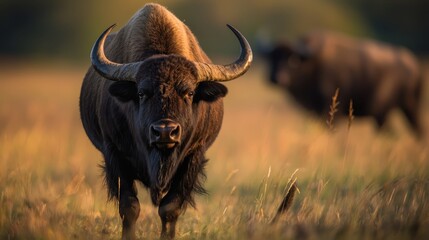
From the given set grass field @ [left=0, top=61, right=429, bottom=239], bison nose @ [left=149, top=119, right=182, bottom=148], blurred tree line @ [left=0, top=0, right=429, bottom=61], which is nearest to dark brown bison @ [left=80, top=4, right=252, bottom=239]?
bison nose @ [left=149, top=119, right=182, bottom=148]

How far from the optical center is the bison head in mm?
5402

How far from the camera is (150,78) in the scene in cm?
559

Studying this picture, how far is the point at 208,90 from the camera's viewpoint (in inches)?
234

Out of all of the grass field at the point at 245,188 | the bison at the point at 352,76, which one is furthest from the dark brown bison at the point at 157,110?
the bison at the point at 352,76

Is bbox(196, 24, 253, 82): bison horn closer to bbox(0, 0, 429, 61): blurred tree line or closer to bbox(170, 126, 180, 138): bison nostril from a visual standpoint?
bbox(170, 126, 180, 138): bison nostril

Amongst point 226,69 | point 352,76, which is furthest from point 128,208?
point 352,76

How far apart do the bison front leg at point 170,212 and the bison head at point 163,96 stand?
0.35 ft

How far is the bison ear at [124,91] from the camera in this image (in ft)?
19.0

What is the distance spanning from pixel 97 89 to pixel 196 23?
172 ft

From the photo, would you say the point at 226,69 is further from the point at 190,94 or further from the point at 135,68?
the point at 135,68

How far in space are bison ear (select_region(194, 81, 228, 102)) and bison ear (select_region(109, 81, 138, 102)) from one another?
0.55 metres

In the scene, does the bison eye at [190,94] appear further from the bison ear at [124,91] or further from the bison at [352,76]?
the bison at [352,76]

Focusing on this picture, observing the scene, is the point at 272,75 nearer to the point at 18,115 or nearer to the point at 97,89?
the point at 18,115

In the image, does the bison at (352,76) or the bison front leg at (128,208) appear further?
the bison at (352,76)
